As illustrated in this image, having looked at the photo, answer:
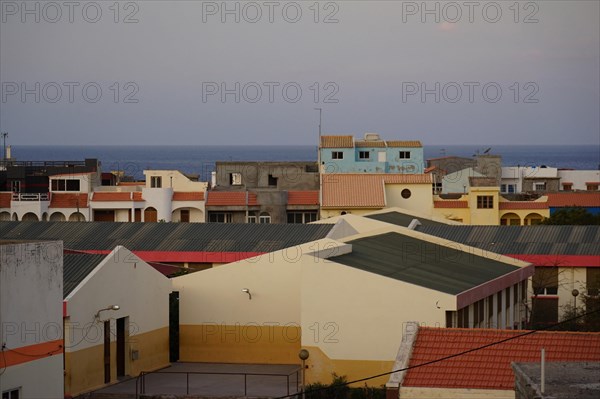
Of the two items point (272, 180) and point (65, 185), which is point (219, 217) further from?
point (65, 185)

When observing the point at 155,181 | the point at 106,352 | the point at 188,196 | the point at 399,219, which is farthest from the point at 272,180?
the point at 106,352

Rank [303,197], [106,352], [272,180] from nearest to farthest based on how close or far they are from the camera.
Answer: [106,352], [303,197], [272,180]

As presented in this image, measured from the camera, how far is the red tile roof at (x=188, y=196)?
66.5 m

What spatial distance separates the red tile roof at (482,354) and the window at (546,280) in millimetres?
17499

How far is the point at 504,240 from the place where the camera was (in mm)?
43375

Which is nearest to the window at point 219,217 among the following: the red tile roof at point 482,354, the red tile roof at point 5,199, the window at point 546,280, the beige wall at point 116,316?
the red tile roof at point 5,199

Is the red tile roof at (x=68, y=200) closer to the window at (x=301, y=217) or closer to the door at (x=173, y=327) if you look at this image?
the window at (x=301, y=217)

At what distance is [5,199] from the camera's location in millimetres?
68688

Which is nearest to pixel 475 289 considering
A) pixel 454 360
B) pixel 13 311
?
pixel 454 360

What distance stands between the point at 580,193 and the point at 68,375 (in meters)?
45.4

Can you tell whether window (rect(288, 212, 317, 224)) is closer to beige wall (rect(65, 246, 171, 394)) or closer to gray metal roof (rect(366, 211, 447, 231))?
gray metal roof (rect(366, 211, 447, 231))

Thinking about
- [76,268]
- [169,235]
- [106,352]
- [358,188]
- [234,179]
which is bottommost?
[106,352]

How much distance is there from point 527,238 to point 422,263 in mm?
12921

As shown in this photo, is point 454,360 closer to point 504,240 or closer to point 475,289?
point 475,289
